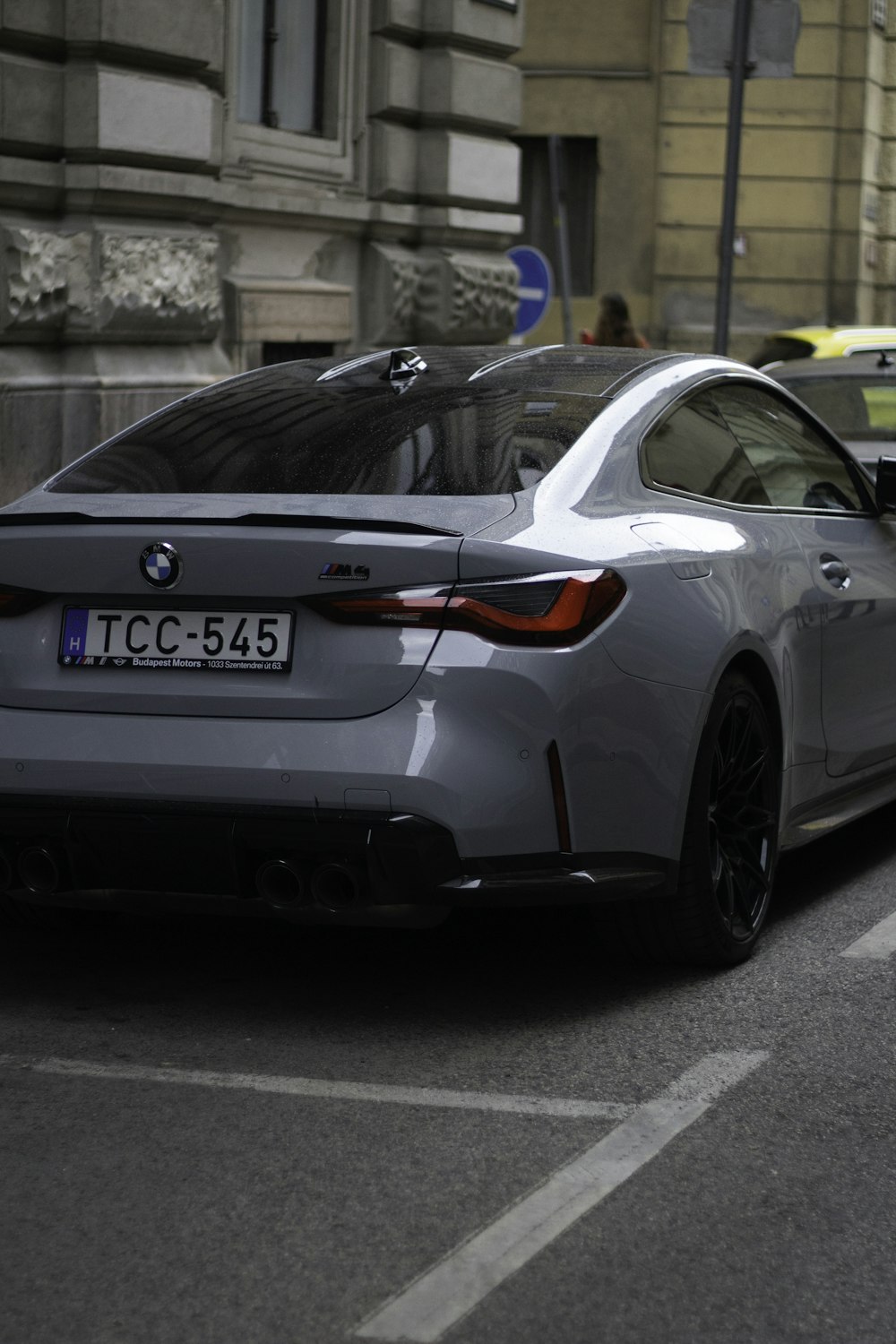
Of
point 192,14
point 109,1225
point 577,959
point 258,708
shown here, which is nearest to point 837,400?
point 192,14

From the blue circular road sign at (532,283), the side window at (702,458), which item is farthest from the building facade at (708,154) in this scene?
the side window at (702,458)

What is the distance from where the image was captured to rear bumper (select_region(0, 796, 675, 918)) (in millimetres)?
4289

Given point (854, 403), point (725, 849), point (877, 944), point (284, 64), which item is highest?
point (284, 64)

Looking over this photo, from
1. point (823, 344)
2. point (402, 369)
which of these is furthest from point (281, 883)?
point (823, 344)

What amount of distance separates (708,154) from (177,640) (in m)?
24.5

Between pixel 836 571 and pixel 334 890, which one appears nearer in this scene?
pixel 334 890

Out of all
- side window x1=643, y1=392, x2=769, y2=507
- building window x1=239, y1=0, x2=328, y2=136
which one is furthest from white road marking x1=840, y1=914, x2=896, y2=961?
building window x1=239, y1=0, x2=328, y2=136

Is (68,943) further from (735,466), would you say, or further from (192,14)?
(192,14)

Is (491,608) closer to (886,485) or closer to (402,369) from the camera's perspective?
(402,369)

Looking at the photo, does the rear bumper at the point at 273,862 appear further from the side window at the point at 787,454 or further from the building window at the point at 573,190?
the building window at the point at 573,190

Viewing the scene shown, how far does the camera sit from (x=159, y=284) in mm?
11625

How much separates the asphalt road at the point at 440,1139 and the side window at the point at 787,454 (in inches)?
45.8

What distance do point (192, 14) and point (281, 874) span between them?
829 cm

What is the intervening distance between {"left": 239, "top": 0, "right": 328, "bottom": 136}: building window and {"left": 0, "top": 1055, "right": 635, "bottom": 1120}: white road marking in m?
10.2
